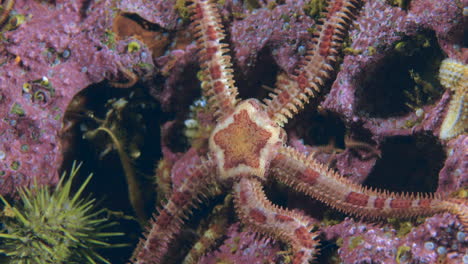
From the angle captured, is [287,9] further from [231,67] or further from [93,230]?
[93,230]

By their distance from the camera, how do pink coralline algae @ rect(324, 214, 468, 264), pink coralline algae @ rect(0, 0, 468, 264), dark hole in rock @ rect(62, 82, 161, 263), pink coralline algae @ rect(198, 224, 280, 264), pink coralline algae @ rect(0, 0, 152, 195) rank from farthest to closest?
dark hole in rock @ rect(62, 82, 161, 263) → pink coralline algae @ rect(0, 0, 152, 195) → pink coralline algae @ rect(198, 224, 280, 264) → pink coralline algae @ rect(0, 0, 468, 264) → pink coralline algae @ rect(324, 214, 468, 264)

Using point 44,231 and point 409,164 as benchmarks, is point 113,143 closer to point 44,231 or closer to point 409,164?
point 44,231

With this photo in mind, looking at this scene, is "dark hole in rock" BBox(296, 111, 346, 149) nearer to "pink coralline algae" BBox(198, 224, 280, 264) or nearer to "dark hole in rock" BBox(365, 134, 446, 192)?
"dark hole in rock" BBox(365, 134, 446, 192)

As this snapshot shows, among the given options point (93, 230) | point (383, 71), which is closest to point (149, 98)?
point (93, 230)

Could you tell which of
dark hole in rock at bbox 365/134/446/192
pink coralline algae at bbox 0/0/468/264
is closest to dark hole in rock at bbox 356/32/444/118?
pink coralline algae at bbox 0/0/468/264

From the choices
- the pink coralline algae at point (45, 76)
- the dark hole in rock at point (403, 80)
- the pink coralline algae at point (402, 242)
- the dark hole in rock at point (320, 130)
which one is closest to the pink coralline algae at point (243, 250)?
the pink coralline algae at point (402, 242)

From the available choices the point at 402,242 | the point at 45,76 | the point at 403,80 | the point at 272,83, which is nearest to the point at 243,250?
the point at 402,242

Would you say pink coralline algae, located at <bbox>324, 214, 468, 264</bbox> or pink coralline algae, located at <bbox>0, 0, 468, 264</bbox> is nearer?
pink coralline algae, located at <bbox>324, 214, 468, 264</bbox>
